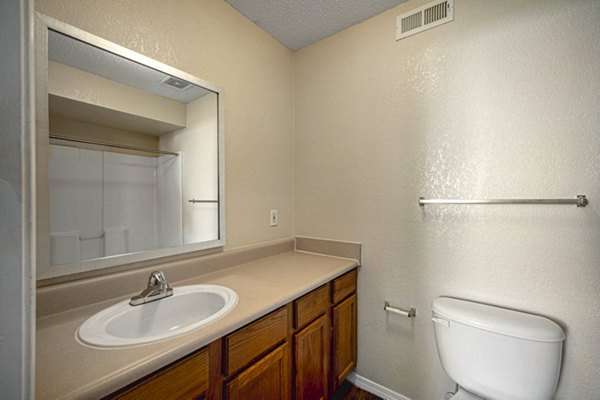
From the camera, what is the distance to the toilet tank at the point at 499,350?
1009 millimetres

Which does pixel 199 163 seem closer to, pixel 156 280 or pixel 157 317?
pixel 156 280

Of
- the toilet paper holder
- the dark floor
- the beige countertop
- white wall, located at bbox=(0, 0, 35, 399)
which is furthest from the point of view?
the dark floor

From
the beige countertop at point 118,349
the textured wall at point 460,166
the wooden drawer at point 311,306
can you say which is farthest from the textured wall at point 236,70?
the wooden drawer at point 311,306

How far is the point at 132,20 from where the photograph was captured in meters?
1.09

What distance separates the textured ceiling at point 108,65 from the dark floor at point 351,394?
1.96 m

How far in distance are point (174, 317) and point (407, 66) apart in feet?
5.89

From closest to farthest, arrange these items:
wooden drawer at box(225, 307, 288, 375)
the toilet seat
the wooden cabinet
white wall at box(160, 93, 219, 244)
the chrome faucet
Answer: the wooden cabinet
wooden drawer at box(225, 307, 288, 375)
the chrome faucet
the toilet seat
white wall at box(160, 93, 219, 244)

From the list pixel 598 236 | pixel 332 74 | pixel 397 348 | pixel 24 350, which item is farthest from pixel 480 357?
pixel 332 74

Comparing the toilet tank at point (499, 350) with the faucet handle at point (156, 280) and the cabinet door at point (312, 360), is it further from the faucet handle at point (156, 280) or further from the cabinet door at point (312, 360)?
the faucet handle at point (156, 280)

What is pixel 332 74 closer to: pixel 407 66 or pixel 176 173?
pixel 407 66

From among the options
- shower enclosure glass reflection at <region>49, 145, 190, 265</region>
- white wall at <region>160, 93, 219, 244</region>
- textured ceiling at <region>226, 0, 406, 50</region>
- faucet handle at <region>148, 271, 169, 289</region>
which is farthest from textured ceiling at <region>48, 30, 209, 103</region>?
faucet handle at <region>148, 271, 169, 289</region>

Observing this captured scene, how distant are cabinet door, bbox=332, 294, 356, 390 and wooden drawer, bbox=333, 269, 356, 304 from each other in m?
0.04

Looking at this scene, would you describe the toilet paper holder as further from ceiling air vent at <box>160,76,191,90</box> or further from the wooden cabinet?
ceiling air vent at <box>160,76,191,90</box>

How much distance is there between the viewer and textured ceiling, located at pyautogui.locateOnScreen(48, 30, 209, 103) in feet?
3.03
